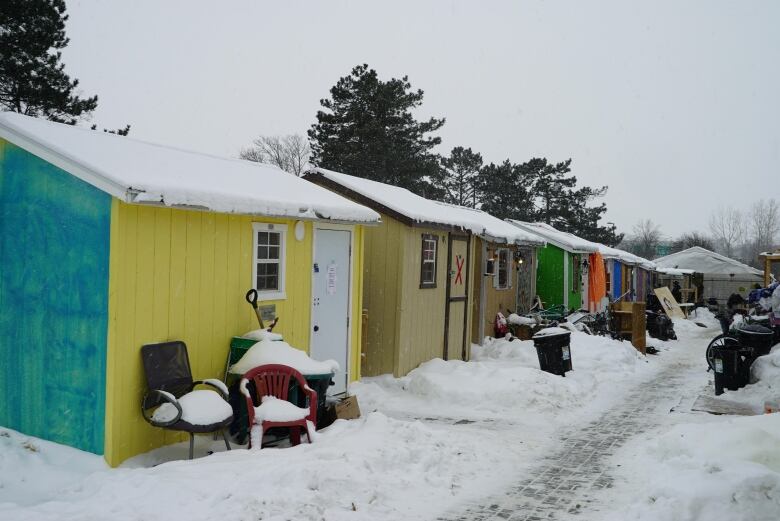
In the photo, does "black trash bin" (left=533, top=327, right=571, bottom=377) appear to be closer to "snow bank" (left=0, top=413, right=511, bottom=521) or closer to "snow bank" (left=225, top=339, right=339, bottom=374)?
"snow bank" (left=0, top=413, right=511, bottom=521)

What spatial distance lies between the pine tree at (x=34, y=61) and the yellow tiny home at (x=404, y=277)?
34.4 feet

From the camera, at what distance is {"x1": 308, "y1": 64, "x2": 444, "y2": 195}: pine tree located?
30.7 metres

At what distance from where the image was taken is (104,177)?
5.96 meters

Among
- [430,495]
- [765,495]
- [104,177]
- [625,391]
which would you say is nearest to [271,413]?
[430,495]

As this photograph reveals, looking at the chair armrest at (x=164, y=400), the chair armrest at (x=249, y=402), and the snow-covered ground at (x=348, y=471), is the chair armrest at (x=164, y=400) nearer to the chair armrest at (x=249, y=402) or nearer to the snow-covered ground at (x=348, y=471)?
the snow-covered ground at (x=348, y=471)

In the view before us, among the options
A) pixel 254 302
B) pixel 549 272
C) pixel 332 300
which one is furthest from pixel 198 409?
pixel 549 272

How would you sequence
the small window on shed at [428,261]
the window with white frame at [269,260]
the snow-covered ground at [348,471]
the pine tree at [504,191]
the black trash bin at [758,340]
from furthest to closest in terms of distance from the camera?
the pine tree at [504,191] → the small window on shed at [428,261] → the black trash bin at [758,340] → the window with white frame at [269,260] → the snow-covered ground at [348,471]

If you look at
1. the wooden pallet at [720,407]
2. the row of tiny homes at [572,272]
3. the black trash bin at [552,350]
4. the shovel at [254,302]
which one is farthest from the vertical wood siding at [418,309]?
the row of tiny homes at [572,272]

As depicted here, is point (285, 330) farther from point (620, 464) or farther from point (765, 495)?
point (765, 495)

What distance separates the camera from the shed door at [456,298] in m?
13.5

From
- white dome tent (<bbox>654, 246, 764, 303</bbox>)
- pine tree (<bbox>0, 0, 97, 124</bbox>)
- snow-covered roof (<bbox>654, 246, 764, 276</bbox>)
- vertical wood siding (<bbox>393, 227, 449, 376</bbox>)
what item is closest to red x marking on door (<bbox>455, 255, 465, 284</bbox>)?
vertical wood siding (<bbox>393, 227, 449, 376</bbox>)

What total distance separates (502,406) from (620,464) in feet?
9.34

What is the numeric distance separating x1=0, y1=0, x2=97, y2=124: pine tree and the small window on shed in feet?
41.4

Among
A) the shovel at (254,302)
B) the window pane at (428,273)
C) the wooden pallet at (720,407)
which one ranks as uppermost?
the window pane at (428,273)
